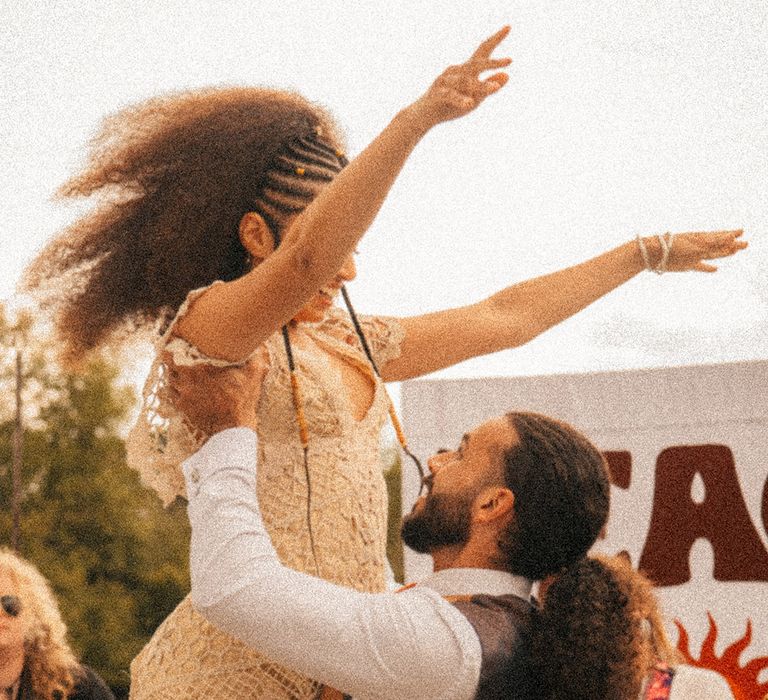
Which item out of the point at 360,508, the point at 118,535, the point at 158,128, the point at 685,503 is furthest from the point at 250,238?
the point at 118,535

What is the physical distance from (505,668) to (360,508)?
37cm

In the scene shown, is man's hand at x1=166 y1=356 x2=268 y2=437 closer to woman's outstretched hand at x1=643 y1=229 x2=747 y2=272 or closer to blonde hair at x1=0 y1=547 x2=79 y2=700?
woman's outstretched hand at x1=643 y1=229 x2=747 y2=272

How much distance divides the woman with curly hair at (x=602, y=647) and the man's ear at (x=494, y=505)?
16 centimetres

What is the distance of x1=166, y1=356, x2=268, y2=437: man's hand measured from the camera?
204 centimetres

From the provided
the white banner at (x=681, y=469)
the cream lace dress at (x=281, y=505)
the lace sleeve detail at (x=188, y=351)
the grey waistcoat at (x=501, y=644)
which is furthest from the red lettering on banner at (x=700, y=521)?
the lace sleeve detail at (x=188, y=351)

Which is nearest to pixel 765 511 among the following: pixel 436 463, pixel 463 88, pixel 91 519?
Result: pixel 436 463

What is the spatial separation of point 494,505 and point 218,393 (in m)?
0.65

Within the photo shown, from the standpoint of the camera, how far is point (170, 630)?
2184 mm

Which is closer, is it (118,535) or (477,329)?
(477,329)

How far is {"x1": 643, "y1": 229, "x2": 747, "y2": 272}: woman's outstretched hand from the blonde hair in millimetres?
3039

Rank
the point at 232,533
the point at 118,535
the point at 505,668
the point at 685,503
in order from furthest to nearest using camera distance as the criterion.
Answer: the point at 118,535, the point at 685,503, the point at 505,668, the point at 232,533

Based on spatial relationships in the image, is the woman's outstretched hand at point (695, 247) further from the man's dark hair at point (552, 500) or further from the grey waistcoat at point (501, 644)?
the grey waistcoat at point (501, 644)

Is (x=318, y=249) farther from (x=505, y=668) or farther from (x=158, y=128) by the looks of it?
(x=505, y=668)

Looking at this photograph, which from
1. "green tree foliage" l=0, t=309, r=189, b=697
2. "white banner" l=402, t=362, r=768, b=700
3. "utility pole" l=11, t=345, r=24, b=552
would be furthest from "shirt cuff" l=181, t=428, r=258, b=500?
"green tree foliage" l=0, t=309, r=189, b=697
